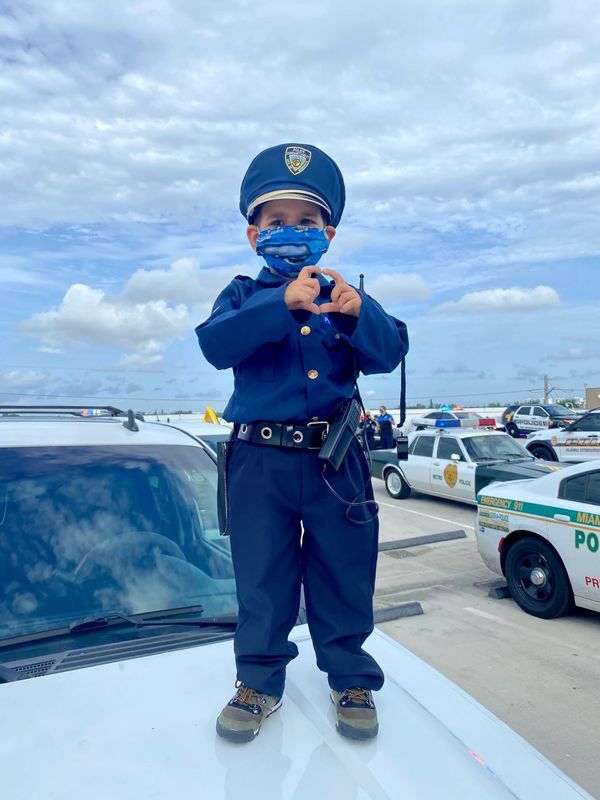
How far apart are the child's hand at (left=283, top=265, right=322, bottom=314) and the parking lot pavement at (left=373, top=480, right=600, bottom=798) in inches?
110

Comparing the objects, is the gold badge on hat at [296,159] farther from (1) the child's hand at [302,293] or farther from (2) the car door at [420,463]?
(2) the car door at [420,463]

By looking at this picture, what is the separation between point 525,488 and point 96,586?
4.62 metres

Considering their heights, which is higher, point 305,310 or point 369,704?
point 305,310

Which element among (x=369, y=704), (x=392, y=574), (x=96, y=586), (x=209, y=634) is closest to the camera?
(x=369, y=704)

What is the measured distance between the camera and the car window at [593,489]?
16.9 feet

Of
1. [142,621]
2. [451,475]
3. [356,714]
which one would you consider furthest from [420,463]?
[356,714]

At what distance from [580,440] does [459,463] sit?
20.5 ft

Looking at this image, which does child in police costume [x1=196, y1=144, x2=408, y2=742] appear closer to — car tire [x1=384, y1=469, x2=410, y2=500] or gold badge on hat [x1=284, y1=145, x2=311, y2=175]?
gold badge on hat [x1=284, y1=145, x2=311, y2=175]

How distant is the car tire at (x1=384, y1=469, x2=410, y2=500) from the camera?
39.2 ft

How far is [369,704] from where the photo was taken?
1.51 meters

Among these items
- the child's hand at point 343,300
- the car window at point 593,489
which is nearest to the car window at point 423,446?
the car window at point 593,489

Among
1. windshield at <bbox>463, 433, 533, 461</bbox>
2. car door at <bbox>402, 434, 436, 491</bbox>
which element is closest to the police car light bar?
car door at <bbox>402, 434, 436, 491</bbox>

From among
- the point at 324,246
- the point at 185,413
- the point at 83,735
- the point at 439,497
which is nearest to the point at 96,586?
the point at 83,735

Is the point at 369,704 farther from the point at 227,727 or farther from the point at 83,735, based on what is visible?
the point at 83,735
